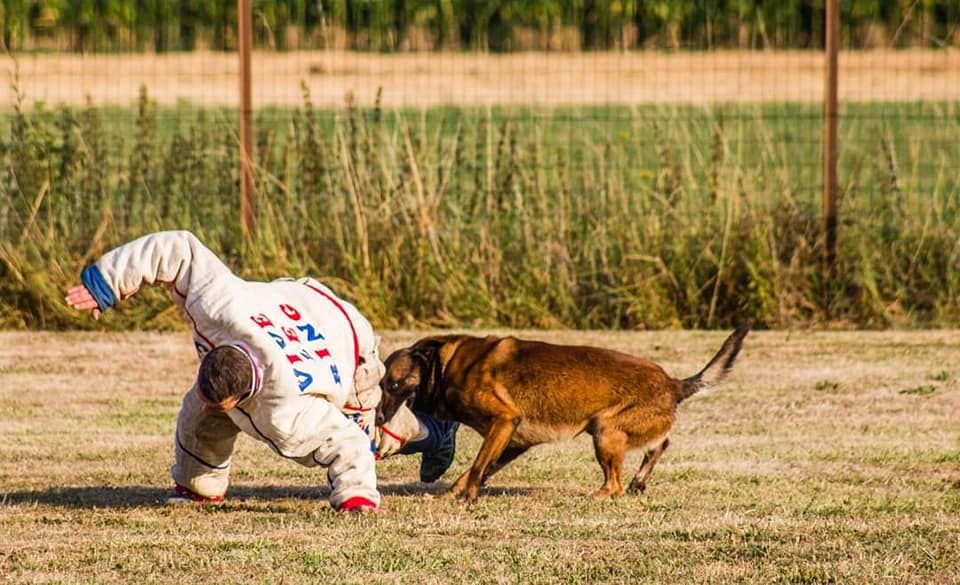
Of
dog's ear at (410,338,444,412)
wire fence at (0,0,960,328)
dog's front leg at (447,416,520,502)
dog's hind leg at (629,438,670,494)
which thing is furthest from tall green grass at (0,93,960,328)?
dog's front leg at (447,416,520,502)

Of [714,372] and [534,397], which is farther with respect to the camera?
[714,372]

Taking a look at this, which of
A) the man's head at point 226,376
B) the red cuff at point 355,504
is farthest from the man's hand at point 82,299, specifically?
the red cuff at point 355,504

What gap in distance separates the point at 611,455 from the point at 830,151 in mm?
5104

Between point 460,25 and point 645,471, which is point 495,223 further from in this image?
point 460,25

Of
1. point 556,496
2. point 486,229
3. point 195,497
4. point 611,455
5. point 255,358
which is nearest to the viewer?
point 255,358

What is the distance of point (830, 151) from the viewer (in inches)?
452

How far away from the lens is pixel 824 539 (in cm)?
607

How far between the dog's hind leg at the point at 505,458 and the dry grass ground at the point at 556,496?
10cm

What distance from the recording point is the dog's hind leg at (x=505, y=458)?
23.7 ft

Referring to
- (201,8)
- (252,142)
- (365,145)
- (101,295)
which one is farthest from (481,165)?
(201,8)

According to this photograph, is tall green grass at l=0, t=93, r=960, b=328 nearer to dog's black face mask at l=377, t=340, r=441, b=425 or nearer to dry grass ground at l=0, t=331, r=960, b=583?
dry grass ground at l=0, t=331, r=960, b=583

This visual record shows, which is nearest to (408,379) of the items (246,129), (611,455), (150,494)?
(611,455)

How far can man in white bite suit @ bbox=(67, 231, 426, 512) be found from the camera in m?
6.20

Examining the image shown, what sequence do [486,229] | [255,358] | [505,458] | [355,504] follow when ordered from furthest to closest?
[486,229] → [505,458] → [355,504] → [255,358]
